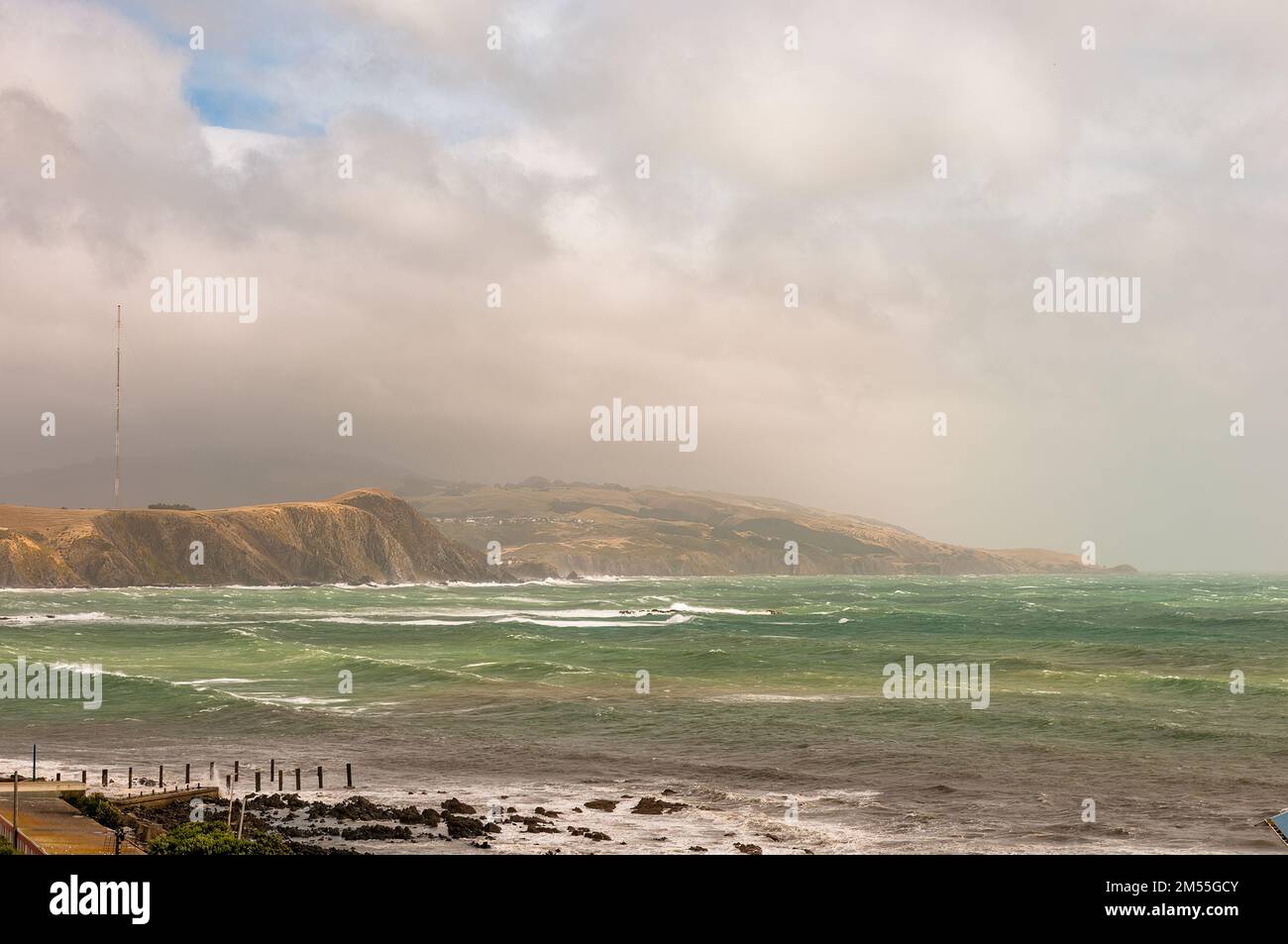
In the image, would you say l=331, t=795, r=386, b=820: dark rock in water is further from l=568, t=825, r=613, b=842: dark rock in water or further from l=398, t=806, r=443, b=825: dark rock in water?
l=568, t=825, r=613, b=842: dark rock in water

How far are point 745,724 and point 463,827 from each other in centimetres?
2335

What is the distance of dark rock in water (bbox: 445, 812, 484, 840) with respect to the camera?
94.0ft

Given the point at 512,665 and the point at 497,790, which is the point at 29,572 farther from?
the point at 497,790

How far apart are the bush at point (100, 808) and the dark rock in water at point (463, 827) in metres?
8.71

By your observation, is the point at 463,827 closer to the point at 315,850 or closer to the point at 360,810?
the point at 360,810

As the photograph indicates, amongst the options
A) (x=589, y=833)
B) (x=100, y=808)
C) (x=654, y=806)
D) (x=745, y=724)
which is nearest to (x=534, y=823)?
(x=589, y=833)

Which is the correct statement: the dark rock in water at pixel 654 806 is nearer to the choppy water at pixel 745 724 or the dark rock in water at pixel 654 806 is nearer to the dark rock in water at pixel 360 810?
the choppy water at pixel 745 724

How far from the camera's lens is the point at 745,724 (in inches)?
1981

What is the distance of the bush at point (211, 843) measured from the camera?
939 inches

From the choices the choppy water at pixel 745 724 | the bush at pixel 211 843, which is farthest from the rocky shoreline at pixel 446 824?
the choppy water at pixel 745 724

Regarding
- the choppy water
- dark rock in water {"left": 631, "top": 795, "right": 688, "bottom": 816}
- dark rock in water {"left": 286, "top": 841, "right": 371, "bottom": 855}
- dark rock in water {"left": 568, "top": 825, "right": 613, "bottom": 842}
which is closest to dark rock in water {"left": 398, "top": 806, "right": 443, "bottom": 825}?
dark rock in water {"left": 286, "top": 841, "right": 371, "bottom": 855}

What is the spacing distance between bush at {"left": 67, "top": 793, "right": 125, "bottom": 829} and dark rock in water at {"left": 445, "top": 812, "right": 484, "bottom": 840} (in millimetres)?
8711
